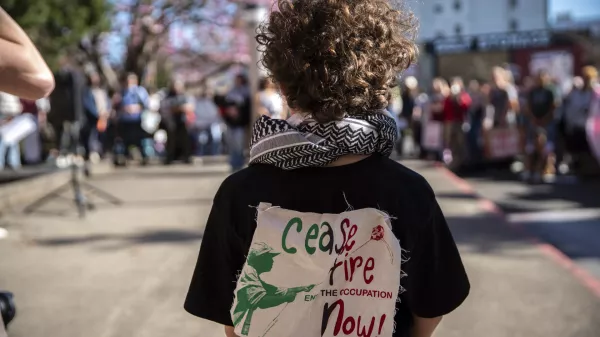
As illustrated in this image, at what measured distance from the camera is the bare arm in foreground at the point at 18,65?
1613 millimetres

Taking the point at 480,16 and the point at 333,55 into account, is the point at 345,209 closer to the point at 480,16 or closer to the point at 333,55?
the point at 333,55

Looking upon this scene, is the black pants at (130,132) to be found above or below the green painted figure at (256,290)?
below

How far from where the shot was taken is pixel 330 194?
180cm

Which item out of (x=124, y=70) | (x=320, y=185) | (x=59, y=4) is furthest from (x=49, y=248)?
(x=124, y=70)

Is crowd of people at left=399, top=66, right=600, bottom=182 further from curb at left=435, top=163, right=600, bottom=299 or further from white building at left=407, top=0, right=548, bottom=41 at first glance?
white building at left=407, top=0, right=548, bottom=41

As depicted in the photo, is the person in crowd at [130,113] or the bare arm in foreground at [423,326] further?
the person in crowd at [130,113]

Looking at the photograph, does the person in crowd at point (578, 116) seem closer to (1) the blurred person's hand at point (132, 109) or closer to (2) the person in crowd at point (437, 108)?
(2) the person in crowd at point (437, 108)

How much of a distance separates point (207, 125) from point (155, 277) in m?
14.0

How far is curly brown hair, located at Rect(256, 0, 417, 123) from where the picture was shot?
5.84ft

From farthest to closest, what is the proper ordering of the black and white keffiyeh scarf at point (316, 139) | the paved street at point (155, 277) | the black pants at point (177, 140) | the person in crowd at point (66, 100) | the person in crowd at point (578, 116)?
the black pants at point (177, 140), the person in crowd at point (578, 116), the person in crowd at point (66, 100), the paved street at point (155, 277), the black and white keffiyeh scarf at point (316, 139)

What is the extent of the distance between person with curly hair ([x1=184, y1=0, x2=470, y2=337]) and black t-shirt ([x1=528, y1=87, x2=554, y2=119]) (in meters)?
10.6

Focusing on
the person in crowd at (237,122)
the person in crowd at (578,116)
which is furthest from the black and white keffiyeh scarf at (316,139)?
the person in crowd at (578,116)

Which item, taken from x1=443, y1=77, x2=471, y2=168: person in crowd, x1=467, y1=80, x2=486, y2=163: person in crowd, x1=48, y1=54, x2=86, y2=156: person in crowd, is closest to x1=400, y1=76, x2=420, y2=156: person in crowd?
x1=467, y1=80, x2=486, y2=163: person in crowd

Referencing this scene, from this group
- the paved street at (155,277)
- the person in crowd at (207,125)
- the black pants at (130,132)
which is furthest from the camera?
the person in crowd at (207,125)
